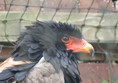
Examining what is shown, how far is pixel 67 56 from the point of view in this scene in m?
5.06

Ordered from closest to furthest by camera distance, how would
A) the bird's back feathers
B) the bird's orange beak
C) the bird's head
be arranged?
the bird's back feathers < the bird's head < the bird's orange beak

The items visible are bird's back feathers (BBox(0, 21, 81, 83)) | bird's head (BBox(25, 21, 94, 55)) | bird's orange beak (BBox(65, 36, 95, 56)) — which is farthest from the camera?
bird's orange beak (BBox(65, 36, 95, 56))

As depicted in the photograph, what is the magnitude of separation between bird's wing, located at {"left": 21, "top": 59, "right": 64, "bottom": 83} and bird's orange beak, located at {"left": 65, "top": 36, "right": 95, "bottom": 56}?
29cm

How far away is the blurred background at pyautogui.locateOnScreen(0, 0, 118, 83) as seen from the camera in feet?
19.0

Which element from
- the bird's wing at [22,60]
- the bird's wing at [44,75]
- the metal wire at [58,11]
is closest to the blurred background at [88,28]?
the metal wire at [58,11]

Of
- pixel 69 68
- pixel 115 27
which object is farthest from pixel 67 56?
pixel 115 27

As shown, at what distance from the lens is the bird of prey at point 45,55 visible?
471cm

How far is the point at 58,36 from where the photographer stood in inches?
198

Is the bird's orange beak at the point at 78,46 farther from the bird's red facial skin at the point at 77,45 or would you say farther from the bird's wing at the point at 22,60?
the bird's wing at the point at 22,60

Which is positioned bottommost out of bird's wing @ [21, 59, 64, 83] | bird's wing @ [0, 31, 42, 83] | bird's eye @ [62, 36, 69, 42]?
bird's wing @ [21, 59, 64, 83]

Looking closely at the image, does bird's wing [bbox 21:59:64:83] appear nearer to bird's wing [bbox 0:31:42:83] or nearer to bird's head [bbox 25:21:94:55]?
bird's wing [bbox 0:31:42:83]

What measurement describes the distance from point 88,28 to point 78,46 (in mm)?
727

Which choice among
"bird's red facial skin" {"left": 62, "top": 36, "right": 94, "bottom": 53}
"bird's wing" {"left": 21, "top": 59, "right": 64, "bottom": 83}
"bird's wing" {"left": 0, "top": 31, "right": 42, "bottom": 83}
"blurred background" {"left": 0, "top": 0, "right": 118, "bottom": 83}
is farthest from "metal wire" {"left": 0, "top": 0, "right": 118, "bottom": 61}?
"bird's wing" {"left": 21, "top": 59, "right": 64, "bottom": 83}

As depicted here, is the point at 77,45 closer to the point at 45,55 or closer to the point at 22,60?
the point at 45,55
